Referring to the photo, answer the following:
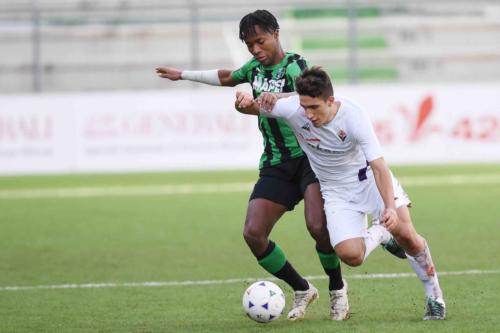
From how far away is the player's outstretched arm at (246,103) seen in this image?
6.79 meters

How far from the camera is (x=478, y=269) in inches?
362

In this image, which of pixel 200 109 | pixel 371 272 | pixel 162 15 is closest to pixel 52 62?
pixel 162 15

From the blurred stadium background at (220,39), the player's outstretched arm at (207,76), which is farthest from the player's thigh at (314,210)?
the blurred stadium background at (220,39)

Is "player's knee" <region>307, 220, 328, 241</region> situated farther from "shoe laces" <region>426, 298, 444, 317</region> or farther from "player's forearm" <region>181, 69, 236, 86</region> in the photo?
"player's forearm" <region>181, 69, 236, 86</region>

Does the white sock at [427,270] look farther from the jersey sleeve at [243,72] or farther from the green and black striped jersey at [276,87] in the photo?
the jersey sleeve at [243,72]

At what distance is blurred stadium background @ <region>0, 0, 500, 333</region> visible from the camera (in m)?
8.12

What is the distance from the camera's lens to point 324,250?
736 cm

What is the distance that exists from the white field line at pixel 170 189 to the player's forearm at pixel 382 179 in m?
10.8

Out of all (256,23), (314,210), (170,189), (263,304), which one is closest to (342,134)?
(314,210)

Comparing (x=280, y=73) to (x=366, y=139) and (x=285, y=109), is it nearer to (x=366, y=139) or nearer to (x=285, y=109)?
(x=285, y=109)

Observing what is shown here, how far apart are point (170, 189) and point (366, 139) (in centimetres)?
1156

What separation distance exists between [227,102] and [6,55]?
20.5 ft

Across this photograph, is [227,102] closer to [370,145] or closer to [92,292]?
[92,292]

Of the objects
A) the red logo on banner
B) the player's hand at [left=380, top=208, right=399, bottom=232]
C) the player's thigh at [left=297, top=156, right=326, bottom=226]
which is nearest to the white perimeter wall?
the red logo on banner
